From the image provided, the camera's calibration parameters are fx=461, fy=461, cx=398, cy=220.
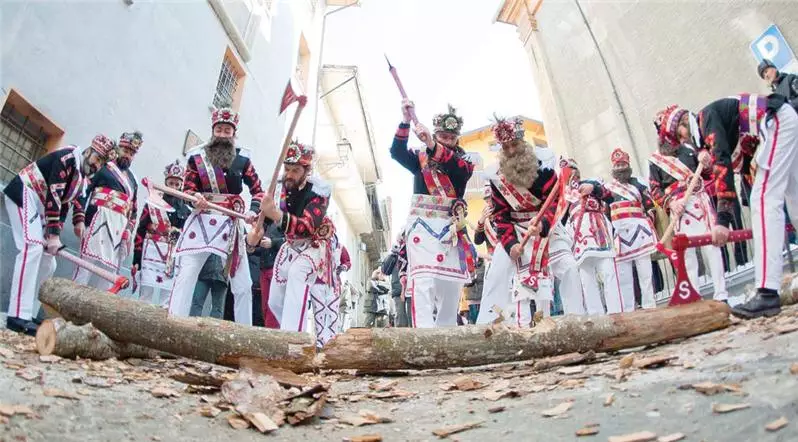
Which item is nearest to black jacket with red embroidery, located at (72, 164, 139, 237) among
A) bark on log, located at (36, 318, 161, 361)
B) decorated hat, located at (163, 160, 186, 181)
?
decorated hat, located at (163, 160, 186, 181)

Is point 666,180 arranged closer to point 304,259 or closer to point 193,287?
point 304,259

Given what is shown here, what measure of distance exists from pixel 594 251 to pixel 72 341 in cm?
448

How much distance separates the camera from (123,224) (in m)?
Answer: 4.78

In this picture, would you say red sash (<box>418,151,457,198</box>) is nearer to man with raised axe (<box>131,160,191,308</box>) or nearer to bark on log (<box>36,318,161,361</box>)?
bark on log (<box>36,318,161,361</box>)

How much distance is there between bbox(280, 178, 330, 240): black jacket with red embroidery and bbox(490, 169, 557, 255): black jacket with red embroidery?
1.56 m

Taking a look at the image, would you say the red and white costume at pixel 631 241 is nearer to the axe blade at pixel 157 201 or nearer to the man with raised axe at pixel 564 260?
the man with raised axe at pixel 564 260

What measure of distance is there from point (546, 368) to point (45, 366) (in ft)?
8.59

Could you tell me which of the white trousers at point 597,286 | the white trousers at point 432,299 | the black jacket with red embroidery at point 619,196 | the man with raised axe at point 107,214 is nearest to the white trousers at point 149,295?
the man with raised axe at point 107,214

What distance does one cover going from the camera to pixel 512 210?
4.01 m

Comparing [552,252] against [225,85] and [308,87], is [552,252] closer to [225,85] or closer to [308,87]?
[225,85]

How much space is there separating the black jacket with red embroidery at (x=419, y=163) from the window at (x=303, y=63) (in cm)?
859

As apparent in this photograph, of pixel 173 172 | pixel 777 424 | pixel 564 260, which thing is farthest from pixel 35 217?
pixel 777 424

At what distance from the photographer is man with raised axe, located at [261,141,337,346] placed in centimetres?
397

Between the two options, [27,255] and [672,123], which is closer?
[672,123]
